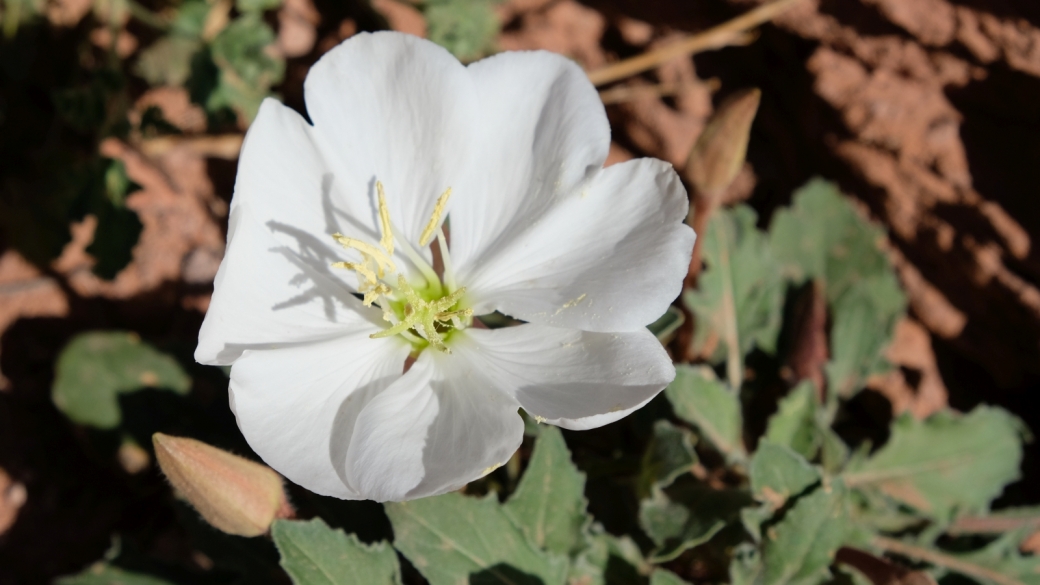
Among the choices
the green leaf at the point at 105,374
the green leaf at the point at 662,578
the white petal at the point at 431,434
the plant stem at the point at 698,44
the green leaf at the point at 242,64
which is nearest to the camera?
the white petal at the point at 431,434

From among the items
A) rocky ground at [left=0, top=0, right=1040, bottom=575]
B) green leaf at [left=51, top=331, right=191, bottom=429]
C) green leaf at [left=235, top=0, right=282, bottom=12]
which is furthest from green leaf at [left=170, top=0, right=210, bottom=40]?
green leaf at [left=51, top=331, right=191, bottom=429]

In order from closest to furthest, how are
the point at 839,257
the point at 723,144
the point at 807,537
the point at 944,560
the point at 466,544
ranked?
the point at 466,544
the point at 807,537
the point at 723,144
the point at 944,560
the point at 839,257

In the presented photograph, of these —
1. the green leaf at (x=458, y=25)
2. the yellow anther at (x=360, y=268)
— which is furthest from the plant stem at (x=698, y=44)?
the yellow anther at (x=360, y=268)

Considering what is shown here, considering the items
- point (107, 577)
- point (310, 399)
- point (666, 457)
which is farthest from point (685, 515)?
point (107, 577)

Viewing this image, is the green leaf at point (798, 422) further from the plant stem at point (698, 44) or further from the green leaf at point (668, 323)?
the plant stem at point (698, 44)

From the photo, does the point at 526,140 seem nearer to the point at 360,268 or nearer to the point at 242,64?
the point at 360,268

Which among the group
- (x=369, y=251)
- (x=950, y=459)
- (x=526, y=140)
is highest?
(x=526, y=140)

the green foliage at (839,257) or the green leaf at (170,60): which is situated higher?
the green leaf at (170,60)

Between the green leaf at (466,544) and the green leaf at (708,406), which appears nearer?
the green leaf at (466,544)
